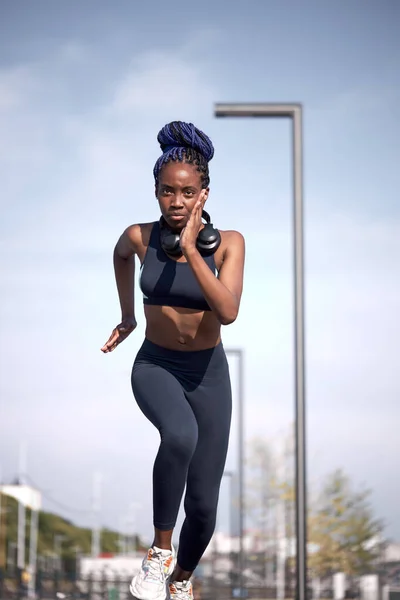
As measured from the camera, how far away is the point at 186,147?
5695mm

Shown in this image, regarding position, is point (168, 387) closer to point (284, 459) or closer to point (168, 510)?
point (168, 510)

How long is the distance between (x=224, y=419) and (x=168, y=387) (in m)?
0.41

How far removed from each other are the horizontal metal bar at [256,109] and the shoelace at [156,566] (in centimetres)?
566

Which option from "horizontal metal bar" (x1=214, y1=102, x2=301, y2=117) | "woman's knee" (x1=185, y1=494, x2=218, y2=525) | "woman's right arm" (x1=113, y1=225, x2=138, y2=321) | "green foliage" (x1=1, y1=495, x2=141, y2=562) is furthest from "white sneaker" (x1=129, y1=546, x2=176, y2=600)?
"green foliage" (x1=1, y1=495, x2=141, y2=562)

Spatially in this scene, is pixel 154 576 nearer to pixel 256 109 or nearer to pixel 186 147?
pixel 186 147

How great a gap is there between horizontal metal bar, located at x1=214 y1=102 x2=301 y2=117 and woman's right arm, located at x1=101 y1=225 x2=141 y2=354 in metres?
4.18

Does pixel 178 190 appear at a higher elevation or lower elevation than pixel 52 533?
lower

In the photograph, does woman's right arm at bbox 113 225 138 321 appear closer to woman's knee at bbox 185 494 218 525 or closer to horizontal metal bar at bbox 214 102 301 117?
woman's knee at bbox 185 494 218 525

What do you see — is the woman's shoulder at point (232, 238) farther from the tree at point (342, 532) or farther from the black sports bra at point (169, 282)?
the tree at point (342, 532)

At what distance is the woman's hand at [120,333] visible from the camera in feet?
19.9

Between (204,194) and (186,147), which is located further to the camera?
(186,147)

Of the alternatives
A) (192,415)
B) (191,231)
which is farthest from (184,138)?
(192,415)

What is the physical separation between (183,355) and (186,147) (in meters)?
1.18

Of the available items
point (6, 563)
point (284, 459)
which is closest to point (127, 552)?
point (6, 563)
